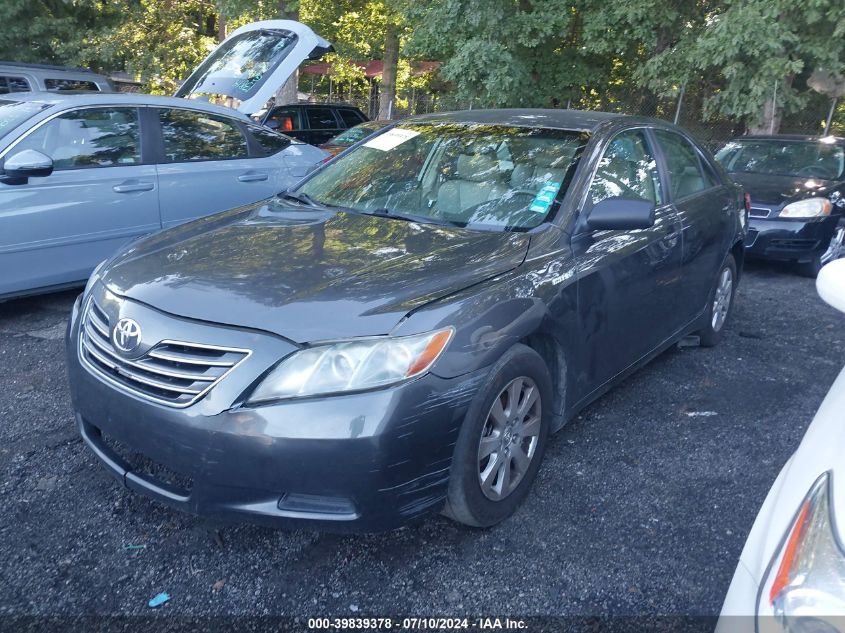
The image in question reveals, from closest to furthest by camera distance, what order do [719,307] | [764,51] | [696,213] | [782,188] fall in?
1. [696,213]
2. [719,307]
3. [782,188]
4. [764,51]

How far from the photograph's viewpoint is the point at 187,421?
226 cm

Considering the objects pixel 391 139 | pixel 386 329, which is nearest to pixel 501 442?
pixel 386 329

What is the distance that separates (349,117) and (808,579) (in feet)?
45.6

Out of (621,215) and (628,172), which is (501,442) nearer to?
(621,215)

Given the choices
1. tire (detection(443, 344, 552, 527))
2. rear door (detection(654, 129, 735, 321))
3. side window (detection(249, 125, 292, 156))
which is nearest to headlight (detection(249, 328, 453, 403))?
tire (detection(443, 344, 552, 527))

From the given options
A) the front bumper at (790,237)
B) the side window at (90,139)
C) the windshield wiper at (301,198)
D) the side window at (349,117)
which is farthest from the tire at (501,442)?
the side window at (349,117)

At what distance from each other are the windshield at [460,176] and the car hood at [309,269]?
20 cm

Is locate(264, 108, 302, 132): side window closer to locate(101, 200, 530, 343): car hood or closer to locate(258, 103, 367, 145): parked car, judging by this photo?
locate(258, 103, 367, 145): parked car

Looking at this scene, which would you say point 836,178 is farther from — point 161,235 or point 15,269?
point 15,269

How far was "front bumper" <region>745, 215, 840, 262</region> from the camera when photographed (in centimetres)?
705

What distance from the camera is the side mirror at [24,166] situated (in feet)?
15.0

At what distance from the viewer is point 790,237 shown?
709 centimetres

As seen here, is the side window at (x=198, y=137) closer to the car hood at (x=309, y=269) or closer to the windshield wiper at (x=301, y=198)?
the windshield wiper at (x=301, y=198)

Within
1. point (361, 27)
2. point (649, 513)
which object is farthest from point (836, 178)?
point (361, 27)
